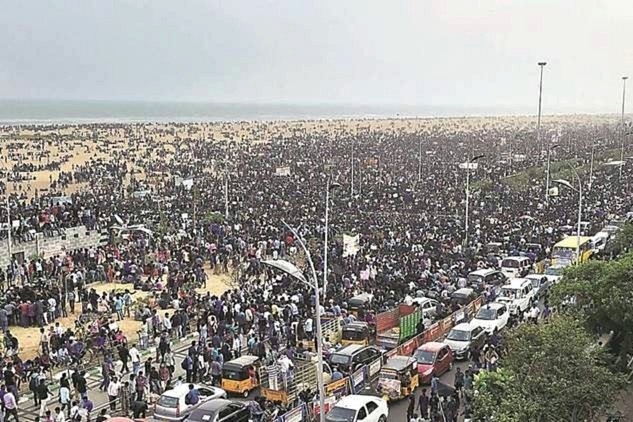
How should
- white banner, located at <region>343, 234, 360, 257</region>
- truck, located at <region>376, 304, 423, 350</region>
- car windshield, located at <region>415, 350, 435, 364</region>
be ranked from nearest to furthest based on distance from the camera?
car windshield, located at <region>415, 350, 435, 364</region> → truck, located at <region>376, 304, 423, 350</region> → white banner, located at <region>343, 234, 360, 257</region>

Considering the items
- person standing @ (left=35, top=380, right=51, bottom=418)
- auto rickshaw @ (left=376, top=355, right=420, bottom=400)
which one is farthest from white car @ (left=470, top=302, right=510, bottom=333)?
person standing @ (left=35, top=380, right=51, bottom=418)

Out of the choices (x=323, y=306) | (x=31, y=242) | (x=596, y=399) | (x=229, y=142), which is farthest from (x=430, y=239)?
(x=229, y=142)

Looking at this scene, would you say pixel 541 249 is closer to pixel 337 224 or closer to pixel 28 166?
pixel 337 224

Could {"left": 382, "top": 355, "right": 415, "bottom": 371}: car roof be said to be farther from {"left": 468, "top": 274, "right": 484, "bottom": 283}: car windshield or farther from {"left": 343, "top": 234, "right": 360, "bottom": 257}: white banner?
{"left": 343, "top": 234, "right": 360, "bottom": 257}: white banner

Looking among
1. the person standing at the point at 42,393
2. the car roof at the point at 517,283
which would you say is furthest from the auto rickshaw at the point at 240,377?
the car roof at the point at 517,283

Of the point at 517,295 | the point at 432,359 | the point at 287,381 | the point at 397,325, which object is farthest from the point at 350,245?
the point at 287,381
